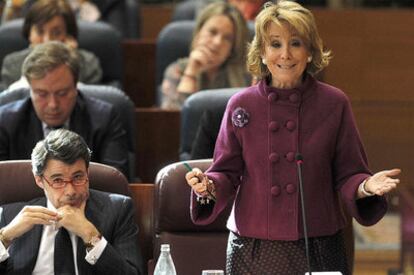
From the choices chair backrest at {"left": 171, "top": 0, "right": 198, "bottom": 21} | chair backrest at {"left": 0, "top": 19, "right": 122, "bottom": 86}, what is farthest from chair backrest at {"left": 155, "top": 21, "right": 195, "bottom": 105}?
chair backrest at {"left": 171, "top": 0, "right": 198, "bottom": 21}

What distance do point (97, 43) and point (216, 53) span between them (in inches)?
36.8

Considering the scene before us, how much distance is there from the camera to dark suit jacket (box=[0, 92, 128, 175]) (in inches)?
174

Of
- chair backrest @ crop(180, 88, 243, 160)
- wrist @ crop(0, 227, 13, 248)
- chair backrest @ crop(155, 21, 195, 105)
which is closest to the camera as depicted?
wrist @ crop(0, 227, 13, 248)

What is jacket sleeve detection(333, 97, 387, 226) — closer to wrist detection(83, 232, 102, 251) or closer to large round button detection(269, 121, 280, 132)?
large round button detection(269, 121, 280, 132)

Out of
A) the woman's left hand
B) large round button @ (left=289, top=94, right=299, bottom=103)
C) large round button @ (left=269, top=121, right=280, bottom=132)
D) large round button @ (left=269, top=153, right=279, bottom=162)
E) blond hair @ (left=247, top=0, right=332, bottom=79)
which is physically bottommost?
the woman's left hand

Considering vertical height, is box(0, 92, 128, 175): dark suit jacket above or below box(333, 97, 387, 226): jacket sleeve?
below

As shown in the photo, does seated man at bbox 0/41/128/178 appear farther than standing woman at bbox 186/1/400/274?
Yes

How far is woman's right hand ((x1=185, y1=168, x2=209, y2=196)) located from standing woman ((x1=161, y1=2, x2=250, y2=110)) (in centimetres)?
234

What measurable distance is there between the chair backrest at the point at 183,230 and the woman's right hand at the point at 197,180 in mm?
678

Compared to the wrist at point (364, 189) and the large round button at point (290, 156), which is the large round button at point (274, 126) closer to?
the large round button at point (290, 156)

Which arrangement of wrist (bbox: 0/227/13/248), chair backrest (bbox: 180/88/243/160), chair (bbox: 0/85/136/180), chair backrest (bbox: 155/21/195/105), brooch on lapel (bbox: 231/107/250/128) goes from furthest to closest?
chair backrest (bbox: 155/21/195/105) → chair (bbox: 0/85/136/180) → chair backrest (bbox: 180/88/243/160) → wrist (bbox: 0/227/13/248) → brooch on lapel (bbox: 231/107/250/128)

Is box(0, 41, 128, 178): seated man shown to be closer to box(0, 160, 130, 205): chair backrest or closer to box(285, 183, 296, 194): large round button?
box(0, 160, 130, 205): chair backrest

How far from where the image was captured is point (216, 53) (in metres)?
5.56

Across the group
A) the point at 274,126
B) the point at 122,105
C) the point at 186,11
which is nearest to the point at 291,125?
the point at 274,126
